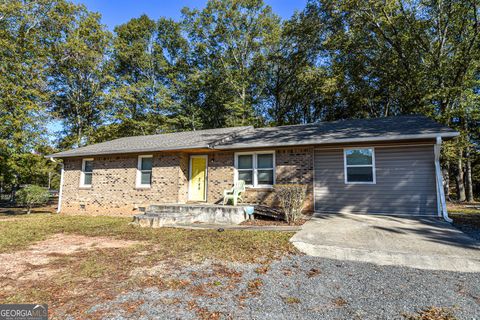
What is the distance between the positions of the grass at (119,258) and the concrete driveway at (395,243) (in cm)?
71

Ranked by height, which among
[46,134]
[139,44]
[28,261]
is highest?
[139,44]

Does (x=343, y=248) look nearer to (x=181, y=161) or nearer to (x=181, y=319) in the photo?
(x=181, y=319)

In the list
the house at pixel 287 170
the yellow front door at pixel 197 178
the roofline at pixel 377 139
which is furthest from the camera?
the yellow front door at pixel 197 178

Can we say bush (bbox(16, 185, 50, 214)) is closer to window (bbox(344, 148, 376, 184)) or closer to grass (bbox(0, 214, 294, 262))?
grass (bbox(0, 214, 294, 262))

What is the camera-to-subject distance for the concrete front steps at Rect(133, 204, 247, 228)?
802 cm

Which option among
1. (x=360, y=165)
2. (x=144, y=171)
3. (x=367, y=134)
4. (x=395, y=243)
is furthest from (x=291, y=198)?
(x=144, y=171)

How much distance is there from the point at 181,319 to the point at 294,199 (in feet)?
18.4

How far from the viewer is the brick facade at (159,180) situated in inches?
369

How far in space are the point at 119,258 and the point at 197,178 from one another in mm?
6693

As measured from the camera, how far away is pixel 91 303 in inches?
112

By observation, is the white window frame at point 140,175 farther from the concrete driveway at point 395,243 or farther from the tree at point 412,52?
the tree at point 412,52

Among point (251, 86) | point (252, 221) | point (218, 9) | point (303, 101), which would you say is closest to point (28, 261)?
point (252, 221)

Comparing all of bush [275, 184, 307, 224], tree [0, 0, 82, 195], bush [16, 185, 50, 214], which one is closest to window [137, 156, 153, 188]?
bush [16, 185, 50, 214]

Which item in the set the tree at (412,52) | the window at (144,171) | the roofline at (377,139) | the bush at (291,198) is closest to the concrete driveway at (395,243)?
the bush at (291,198)
